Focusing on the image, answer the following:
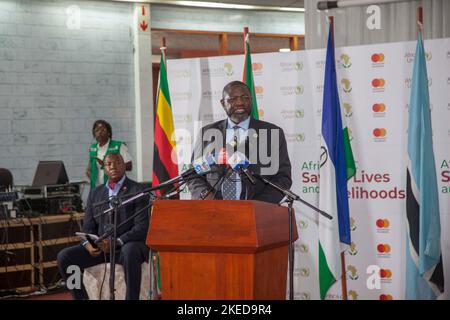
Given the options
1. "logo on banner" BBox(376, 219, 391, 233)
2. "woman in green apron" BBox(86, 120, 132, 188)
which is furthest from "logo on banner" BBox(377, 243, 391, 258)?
"woman in green apron" BBox(86, 120, 132, 188)

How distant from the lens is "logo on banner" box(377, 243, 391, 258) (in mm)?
4859

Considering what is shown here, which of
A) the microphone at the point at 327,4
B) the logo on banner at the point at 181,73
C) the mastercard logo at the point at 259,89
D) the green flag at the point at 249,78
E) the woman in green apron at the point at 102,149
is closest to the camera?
the green flag at the point at 249,78

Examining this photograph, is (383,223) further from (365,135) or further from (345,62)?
(345,62)

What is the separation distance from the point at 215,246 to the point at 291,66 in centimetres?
240

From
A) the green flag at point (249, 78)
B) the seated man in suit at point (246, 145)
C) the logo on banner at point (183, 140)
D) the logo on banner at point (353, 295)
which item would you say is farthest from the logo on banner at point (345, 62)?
the logo on banner at point (353, 295)

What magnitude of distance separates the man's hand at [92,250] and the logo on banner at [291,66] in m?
1.92

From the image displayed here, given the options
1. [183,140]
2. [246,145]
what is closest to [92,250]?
[183,140]

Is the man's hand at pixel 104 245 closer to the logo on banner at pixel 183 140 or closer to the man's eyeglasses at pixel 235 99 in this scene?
the logo on banner at pixel 183 140

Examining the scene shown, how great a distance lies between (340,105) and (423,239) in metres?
1.11

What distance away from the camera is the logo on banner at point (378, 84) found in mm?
4855

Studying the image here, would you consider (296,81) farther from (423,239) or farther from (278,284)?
(278,284)

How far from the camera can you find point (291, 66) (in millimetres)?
5094

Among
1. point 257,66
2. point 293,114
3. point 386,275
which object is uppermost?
point 257,66

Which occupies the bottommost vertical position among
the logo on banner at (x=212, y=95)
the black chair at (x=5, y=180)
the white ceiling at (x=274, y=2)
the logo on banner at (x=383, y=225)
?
the logo on banner at (x=383, y=225)
